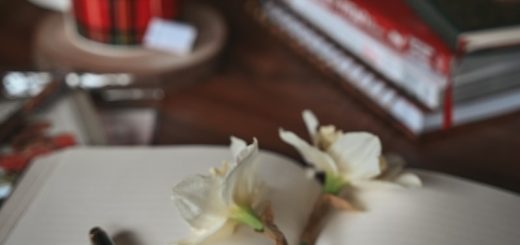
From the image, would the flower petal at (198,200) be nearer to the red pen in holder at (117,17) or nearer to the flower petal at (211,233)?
the flower petal at (211,233)

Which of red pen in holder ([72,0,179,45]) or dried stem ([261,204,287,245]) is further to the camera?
red pen in holder ([72,0,179,45])

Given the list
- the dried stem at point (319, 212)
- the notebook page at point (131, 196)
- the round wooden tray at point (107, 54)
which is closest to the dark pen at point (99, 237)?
the notebook page at point (131, 196)

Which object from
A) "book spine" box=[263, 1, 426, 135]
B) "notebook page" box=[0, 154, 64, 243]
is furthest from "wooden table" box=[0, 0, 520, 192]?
"notebook page" box=[0, 154, 64, 243]

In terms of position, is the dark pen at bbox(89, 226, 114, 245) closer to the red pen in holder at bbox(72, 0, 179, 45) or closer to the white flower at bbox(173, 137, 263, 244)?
the white flower at bbox(173, 137, 263, 244)

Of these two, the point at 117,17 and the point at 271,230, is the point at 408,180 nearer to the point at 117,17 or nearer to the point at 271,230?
the point at 271,230

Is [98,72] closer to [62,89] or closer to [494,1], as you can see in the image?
[62,89]
